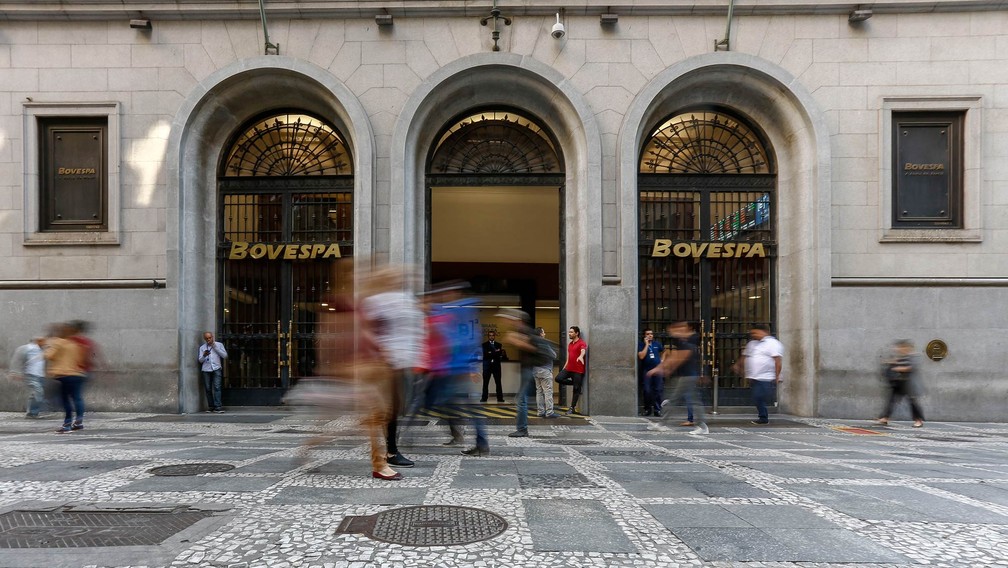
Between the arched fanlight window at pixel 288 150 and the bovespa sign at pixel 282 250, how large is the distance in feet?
5.68

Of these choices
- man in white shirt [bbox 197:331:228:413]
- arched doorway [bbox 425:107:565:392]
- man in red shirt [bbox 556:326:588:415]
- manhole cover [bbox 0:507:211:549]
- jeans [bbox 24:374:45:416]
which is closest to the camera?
manhole cover [bbox 0:507:211:549]

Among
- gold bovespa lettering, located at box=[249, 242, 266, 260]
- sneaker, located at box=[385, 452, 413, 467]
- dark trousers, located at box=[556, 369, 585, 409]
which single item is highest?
gold bovespa lettering, located at box=[249, 242, 266, 260]

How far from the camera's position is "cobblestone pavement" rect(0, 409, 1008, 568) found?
148 inches

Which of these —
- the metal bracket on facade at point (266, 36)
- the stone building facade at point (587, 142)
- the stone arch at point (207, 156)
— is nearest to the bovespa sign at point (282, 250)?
the stone arch at point (207, 156)

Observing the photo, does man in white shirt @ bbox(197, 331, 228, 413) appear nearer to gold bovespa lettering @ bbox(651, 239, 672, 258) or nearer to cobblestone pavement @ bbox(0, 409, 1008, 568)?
cobblestone pavement @ bbox(0, 409, 1008, 568)

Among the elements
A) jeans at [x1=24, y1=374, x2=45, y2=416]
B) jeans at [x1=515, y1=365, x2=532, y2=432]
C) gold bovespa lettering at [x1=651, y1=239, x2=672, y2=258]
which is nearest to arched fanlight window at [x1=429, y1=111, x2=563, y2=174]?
gold bovespa lettering at [x1=651, y1=239, x2=672, y2=258]

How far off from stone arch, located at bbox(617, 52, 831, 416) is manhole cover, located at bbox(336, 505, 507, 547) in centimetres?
890

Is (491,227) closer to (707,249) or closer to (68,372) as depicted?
(707,249)

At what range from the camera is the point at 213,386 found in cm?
1366

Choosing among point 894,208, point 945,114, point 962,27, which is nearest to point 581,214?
point 894,208

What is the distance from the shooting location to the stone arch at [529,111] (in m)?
13.3

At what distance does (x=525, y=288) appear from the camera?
21750 millimetres

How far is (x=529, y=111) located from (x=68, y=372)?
1028 cm

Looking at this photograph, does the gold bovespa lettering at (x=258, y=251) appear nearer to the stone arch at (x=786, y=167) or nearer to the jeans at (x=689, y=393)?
the stone arch at (x=786, y=167)
